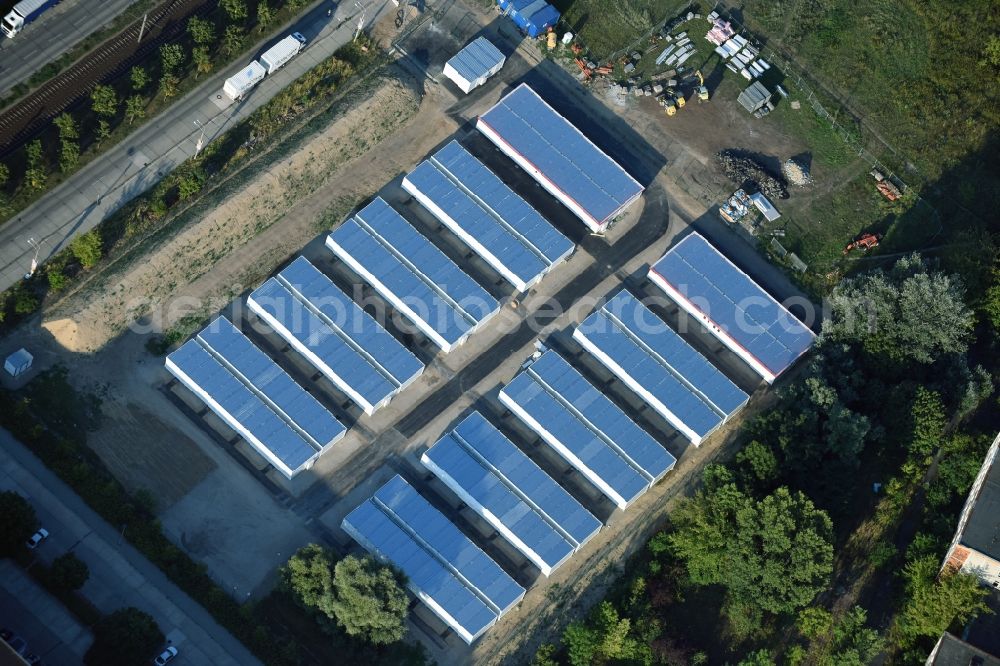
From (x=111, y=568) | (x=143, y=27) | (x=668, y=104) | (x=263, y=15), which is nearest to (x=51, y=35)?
(x=143, y=27)

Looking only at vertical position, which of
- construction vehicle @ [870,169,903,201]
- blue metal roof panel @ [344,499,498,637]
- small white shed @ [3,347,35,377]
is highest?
construction vehicle @ [870,169,903,201]

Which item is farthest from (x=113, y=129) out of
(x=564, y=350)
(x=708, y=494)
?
(x=708, y=494)

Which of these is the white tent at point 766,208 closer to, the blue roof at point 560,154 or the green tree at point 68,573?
the blue roof at point 560,154

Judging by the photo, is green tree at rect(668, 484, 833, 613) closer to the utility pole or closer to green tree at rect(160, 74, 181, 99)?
green tree at rect(160, 74, 181, 99)

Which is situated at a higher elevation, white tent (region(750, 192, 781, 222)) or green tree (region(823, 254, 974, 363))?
white tent (region(750, 192, 781, 222))

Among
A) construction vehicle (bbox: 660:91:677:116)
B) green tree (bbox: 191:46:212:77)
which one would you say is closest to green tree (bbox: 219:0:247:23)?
green tree (bbox: 191:46:212:77)

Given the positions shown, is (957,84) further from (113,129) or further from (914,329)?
(113,129)
